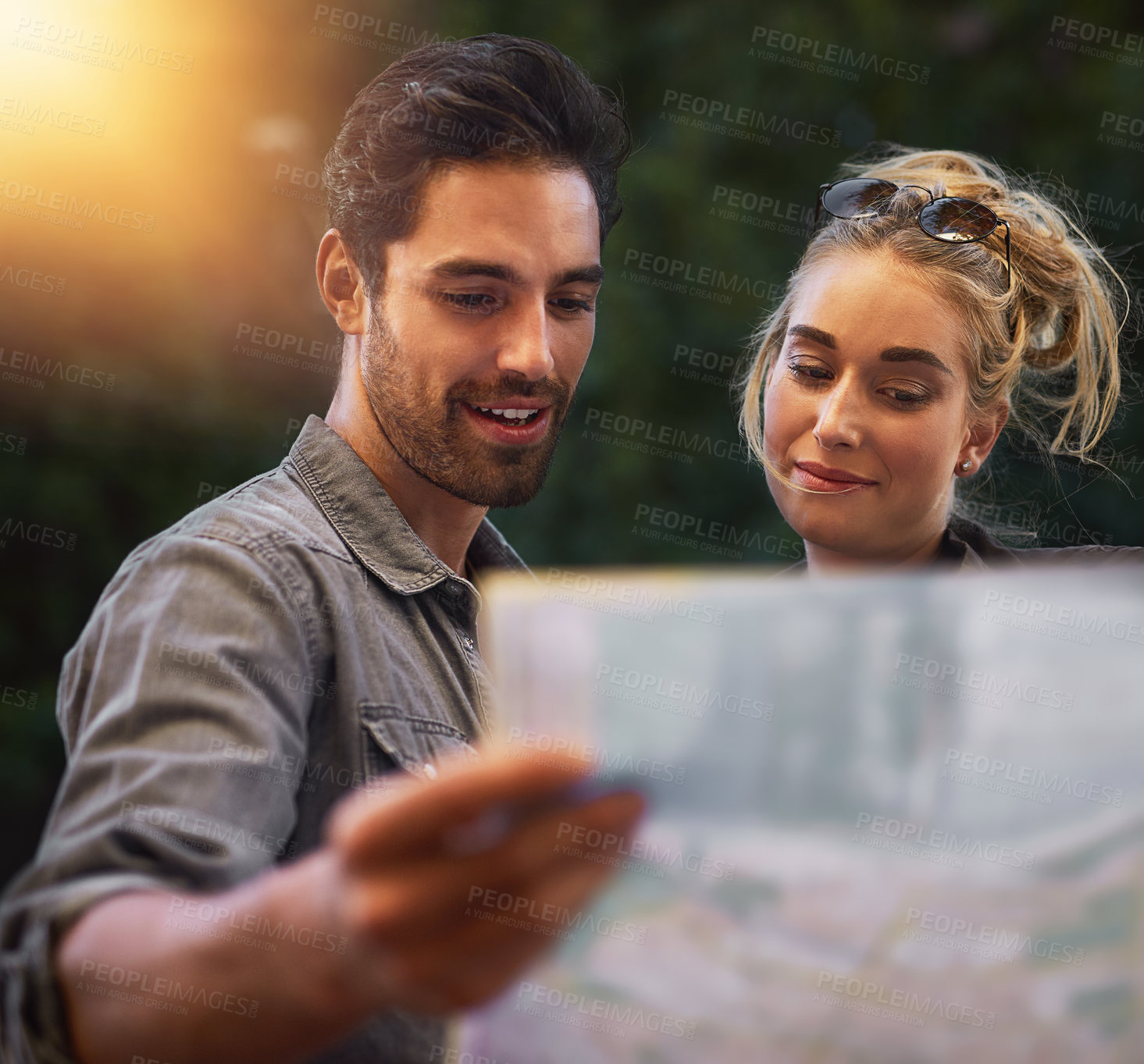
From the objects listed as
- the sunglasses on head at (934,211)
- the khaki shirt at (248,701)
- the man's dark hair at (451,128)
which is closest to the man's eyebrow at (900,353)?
the sunglasses on head at (934,211)

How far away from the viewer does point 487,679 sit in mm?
785

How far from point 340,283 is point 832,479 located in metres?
0.40

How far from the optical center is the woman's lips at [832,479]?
872mm

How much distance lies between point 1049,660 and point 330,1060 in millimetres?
540

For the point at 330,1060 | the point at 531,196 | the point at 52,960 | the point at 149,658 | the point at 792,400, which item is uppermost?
the point at 531,196

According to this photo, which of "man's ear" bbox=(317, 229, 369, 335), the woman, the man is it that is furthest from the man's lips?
the woman

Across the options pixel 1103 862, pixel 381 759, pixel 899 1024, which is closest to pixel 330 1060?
pixel 381 759

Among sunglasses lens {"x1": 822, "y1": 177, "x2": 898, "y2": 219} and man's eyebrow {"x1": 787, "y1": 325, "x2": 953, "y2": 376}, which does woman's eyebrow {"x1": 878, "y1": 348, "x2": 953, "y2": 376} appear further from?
sunglasses lens {"x1": 822, "y1": 177, "x2": 898, "y2": 219}

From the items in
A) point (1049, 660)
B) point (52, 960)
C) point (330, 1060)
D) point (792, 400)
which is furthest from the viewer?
point (792, 400)

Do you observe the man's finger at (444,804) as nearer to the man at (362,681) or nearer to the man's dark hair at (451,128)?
the man at (362,681)

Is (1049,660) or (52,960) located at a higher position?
(1049,660)

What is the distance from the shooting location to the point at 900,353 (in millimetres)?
862

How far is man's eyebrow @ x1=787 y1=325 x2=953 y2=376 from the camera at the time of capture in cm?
86

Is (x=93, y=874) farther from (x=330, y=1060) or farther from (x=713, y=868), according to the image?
(x=713, y=868)
